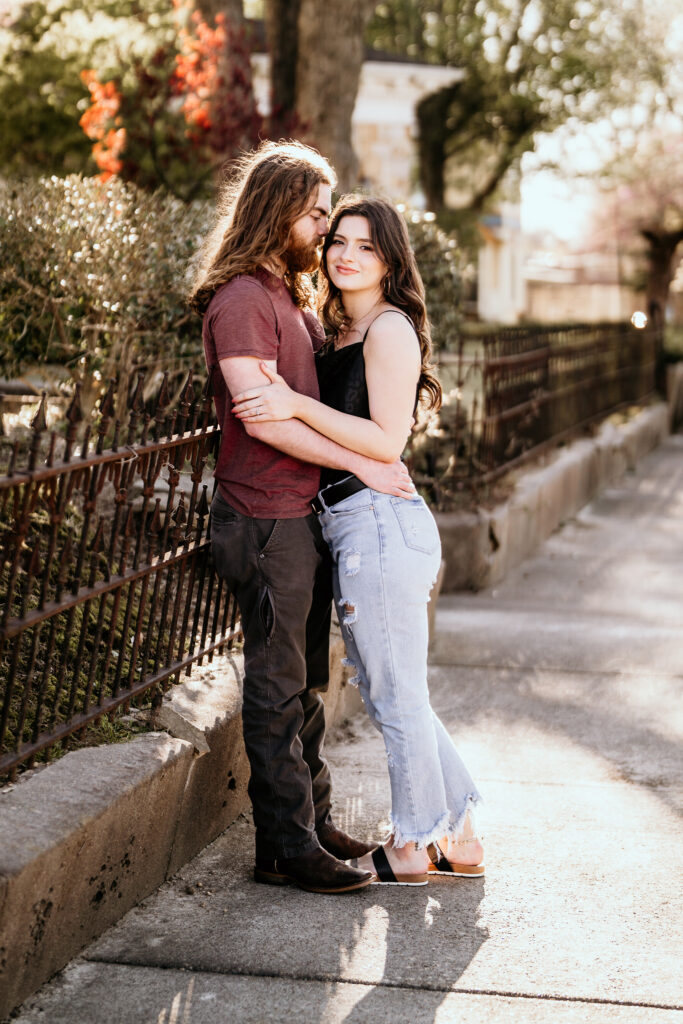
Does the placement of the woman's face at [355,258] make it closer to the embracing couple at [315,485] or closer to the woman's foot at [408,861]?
the embracing couple at [315,485]

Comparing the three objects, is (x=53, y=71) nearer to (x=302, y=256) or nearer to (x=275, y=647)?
(x=302, y=256)

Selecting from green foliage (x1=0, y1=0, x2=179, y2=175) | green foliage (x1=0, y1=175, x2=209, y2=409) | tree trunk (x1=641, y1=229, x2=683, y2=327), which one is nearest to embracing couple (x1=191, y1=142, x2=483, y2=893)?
green foliage (x1=0, y1=175, x2=209, y2=409)

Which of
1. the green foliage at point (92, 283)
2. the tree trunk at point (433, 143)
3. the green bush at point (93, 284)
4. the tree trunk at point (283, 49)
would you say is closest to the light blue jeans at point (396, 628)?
the green bush at point (93, 284)

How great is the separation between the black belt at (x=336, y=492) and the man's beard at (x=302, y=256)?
57cm

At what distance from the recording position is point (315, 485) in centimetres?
343

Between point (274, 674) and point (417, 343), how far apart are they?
959 millimetres

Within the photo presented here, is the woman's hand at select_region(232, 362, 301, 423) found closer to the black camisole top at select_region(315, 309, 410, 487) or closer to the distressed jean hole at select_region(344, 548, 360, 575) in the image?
the black camisole top at select_region(315, 309, 410, 487)

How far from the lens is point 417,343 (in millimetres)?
3410

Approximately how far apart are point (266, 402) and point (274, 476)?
238mm

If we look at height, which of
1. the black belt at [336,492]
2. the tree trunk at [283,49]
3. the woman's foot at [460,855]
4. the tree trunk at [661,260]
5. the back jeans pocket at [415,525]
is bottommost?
the woman's foot at [460,855]

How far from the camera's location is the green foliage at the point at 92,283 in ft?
17.8

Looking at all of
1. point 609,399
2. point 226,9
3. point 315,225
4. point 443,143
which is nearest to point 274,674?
point 315,225

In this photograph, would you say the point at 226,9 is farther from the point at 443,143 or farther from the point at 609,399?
the point at 443,143

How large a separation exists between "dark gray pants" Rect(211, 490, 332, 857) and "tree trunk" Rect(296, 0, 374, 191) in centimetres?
776
